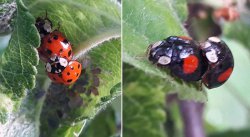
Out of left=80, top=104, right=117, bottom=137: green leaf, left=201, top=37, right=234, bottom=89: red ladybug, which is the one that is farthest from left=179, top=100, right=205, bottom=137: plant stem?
left=201, top=37, right=234, bottom=89: red ladybug

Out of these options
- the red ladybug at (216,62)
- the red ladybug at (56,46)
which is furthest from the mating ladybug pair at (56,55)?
the red ladybug at (216,62)

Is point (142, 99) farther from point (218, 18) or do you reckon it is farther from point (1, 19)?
point (1, 19)

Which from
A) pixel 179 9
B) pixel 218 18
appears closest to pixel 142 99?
pixel 218 18

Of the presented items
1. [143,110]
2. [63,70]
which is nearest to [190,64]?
[63,70]

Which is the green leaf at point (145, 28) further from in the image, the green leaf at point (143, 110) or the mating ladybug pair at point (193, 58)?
the green leaf at point (143, 110)

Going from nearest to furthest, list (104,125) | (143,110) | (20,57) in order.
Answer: (20,57) → (104,125) → (143,110)

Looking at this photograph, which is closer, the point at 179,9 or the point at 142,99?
the point at 179,9

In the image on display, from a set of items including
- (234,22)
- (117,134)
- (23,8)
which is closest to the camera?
(23,8)

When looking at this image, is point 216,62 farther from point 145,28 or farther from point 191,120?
point 191,120
